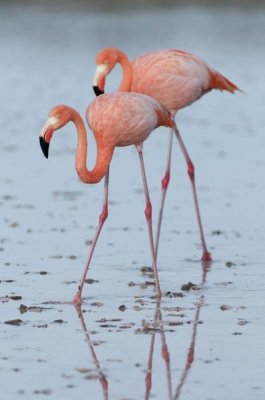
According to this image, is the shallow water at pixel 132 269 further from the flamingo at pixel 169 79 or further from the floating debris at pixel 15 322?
the flamingo at pixel 169 79

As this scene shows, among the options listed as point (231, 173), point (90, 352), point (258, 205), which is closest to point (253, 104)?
point (231, 173)

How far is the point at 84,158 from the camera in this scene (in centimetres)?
734

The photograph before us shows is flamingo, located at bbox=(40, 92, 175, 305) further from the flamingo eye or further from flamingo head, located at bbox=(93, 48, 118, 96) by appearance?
flamingo head, located at bbox=(93, 48, 118, 96)

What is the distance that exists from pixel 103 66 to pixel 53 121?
1237 millimetres

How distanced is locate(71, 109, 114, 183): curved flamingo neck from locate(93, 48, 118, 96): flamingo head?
0.68 meters

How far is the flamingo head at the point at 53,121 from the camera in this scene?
7.08 metres

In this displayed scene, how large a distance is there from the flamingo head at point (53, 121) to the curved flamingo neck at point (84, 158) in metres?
0.08

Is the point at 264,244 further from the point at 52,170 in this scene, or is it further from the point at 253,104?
the point at 253,104

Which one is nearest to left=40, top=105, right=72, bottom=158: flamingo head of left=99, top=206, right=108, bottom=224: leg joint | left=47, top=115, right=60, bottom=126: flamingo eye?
left=47, top=115, right=60, bottom=126: flamingo eye

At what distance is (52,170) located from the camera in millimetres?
12617

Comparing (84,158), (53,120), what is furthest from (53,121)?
(84,158)

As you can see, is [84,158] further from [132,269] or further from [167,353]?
[167,353]

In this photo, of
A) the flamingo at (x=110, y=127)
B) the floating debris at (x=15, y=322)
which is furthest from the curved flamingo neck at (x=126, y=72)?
the floating debris at (x=15, y=322)

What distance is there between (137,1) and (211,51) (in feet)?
48.0
